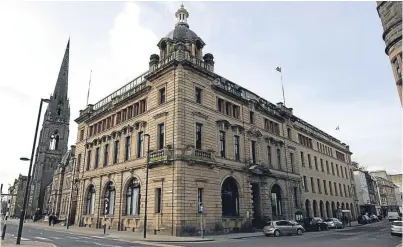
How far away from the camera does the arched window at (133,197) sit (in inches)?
1217

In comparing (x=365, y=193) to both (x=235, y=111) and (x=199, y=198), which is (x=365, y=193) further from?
(x=199, y=198)

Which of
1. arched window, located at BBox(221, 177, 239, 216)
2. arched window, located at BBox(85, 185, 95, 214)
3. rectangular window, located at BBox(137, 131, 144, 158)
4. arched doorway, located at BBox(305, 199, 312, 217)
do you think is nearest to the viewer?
arched window, located at BBox(221, 177, 239, 216)

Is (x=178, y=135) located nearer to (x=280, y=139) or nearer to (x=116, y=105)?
(x=116, y=105)

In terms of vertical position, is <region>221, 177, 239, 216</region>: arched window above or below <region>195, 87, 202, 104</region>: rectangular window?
below

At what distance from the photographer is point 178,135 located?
2756 cm

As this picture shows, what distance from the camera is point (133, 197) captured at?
3164cm

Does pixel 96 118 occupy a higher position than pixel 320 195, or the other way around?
pixel 96 118

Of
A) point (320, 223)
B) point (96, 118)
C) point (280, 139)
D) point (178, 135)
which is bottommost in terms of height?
point (320, 223)

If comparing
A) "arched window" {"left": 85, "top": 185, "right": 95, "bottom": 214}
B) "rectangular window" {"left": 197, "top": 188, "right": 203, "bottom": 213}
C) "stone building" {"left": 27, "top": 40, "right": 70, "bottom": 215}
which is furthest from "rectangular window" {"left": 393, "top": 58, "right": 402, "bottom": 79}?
"stone building" {"left": 27, "top": 40, "right": 70, "bottom": 215}

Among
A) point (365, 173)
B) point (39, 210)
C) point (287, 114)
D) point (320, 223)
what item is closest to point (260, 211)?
point (320, 223)

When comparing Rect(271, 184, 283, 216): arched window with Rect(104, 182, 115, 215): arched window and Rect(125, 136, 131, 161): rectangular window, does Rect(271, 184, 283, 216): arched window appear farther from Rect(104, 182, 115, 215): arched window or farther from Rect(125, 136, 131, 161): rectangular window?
Rect(104, 182, 115, 215): arched window

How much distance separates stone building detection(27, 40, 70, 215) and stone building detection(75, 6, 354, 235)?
50.0 m

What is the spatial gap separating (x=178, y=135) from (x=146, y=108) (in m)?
7.94

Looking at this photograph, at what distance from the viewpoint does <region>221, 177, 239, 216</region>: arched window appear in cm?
3066
